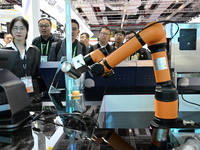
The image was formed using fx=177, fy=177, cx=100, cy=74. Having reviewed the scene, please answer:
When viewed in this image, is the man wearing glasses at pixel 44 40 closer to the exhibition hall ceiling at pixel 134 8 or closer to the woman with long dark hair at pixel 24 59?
the woman with long dark hair at pixel 24 59

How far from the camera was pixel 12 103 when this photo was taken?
2.54 feet

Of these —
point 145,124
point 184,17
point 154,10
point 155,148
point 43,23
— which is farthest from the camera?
point 184,17

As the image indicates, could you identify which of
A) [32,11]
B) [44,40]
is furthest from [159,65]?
[32,11]

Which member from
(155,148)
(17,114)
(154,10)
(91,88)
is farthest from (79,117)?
(154,10)

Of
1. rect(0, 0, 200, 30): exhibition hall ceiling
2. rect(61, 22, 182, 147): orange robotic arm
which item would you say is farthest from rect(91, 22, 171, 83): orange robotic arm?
rect(0, 0, 200, 30): exhibition hall ceiling

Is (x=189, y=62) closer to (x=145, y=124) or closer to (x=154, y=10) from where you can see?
(x=145, y=124)

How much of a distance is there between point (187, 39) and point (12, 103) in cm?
143

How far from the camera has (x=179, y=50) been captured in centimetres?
150

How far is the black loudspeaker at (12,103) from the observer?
77 cm

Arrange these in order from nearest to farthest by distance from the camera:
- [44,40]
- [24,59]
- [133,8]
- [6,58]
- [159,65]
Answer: [159,65]
[6,58]
[24,59]
[44,40]
[133,8]

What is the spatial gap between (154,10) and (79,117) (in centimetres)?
719

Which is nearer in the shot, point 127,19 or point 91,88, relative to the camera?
point 91,88

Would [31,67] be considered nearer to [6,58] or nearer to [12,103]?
[6,58]

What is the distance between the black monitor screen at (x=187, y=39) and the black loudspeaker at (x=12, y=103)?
1286mm
